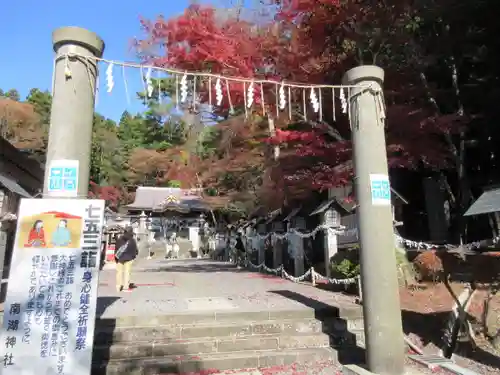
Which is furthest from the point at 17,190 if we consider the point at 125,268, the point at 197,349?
the point at 197,349

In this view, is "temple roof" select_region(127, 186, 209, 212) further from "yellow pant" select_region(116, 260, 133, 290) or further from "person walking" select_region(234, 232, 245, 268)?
"yellow pant" select_region(116, 260, 133, 290)

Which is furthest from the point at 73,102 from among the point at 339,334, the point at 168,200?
the point at 168,200

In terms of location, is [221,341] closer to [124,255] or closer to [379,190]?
[379,190]

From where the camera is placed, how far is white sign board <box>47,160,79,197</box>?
474cm

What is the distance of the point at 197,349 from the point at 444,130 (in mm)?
8397

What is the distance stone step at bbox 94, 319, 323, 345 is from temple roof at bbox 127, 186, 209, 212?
2860 centimetres

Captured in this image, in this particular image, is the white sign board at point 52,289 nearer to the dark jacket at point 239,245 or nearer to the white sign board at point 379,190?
the white sign board at point 379,190

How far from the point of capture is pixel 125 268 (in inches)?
408

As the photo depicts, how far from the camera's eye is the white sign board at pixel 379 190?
5672 mm

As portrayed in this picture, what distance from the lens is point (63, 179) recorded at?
4781mm

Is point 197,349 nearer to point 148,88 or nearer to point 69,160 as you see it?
point 69,160

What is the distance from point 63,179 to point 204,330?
3183 millimetres

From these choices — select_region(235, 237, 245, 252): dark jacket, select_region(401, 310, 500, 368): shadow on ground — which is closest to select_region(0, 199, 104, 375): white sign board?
select_region(401, 310, 500, 368): shadow on ground

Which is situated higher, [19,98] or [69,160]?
[19,98]
